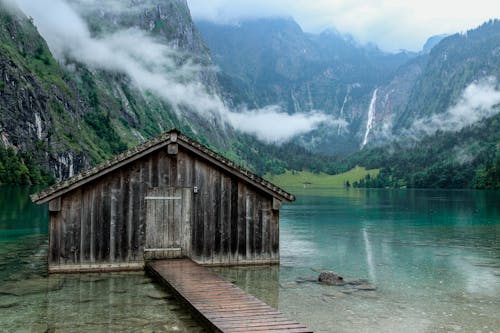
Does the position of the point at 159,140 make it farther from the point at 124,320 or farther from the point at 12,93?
the point at 12,93

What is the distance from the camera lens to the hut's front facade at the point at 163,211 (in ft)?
66.0

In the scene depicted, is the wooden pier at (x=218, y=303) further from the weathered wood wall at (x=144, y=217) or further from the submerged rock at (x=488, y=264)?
the submerged rock at (x=488, y=264)

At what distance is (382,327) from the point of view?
1491 cm

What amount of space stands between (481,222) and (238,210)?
139ft

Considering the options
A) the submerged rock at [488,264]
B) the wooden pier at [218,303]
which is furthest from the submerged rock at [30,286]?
the submerged rock at [488,264]

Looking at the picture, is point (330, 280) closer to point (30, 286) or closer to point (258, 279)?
point (258, 279)

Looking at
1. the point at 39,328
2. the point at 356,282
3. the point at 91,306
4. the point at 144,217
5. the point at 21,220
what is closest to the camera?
the point at 39,328

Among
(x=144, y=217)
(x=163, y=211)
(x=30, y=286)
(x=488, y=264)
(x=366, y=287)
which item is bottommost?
(x=488, y=264)

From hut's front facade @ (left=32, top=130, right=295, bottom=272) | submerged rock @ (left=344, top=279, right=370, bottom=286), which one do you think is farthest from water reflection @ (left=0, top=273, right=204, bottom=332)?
submerged rock @ (left=344, top=279, right=370, bottom=286)

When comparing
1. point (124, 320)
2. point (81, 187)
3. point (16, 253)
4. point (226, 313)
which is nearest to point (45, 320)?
point (124, 320)

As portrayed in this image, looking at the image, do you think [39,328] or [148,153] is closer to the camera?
[39,328]

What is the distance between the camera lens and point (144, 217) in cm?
2123

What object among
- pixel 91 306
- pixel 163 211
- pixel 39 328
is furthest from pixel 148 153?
pixel 39 328

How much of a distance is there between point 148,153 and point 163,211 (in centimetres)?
246
